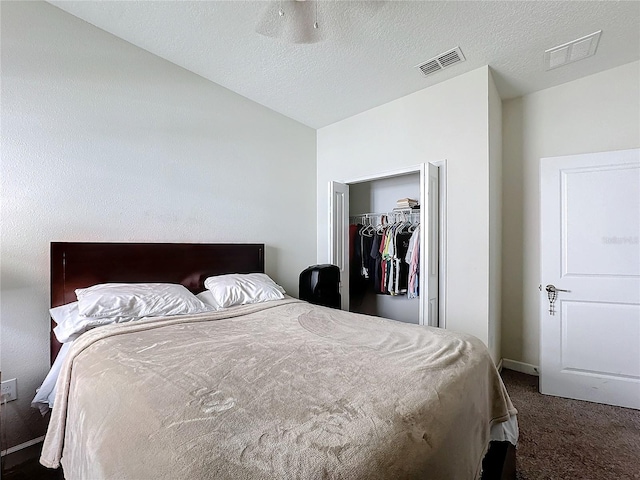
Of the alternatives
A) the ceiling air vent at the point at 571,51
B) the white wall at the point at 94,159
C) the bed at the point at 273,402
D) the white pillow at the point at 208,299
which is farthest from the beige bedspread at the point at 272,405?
the ceiling air vent at the point at 571,51

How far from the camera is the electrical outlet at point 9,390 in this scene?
162 centimetres

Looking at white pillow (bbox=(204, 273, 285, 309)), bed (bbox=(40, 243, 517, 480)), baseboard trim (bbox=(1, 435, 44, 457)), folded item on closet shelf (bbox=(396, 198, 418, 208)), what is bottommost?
baseboard trim (bbox=(1, 435, 44, 457))

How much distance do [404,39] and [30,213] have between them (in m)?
2.69

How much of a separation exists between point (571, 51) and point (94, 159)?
11.6 feet

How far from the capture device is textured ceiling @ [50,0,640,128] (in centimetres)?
181

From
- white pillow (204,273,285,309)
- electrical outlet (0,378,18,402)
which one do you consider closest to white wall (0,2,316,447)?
electrical outlet (0,378,18,402)

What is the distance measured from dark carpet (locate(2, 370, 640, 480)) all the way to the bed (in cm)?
41

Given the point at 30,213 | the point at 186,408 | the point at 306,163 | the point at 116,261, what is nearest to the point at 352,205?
the point at 306,163

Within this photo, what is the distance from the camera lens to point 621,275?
2182mm

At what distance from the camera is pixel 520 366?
110 inches

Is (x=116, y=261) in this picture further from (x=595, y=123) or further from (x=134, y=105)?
(x=595, y=123)

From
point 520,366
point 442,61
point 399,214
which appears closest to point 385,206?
point 399,214

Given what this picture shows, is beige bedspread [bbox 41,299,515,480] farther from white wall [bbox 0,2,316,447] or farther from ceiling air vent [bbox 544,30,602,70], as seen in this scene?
ceiling air vent [bbox 544,30,602,70]

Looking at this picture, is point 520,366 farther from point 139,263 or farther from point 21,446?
point 21,446
